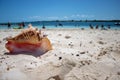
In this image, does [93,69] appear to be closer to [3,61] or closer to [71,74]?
[71,74]

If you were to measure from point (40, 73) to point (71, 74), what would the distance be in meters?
0.58

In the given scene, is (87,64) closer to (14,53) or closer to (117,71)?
(117,71)

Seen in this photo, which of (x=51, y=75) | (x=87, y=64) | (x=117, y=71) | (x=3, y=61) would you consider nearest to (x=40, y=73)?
(x=51, y=75)

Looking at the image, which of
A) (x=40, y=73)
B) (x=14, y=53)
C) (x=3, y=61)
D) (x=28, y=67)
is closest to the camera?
(x=40, y=73)

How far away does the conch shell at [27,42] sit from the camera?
13.5ft

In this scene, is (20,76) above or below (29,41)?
below

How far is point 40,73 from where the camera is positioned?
2.53 meters

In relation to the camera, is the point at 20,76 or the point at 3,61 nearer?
the point at 20,76

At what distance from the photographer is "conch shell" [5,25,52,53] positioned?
4.12 metres

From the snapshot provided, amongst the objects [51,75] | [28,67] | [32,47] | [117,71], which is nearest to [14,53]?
[32,47]

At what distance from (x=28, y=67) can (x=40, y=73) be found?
0.48m

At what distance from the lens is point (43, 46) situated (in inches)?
169

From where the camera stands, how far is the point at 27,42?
4.13m

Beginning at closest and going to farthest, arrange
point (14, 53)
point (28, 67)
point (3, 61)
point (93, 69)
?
point (93, 69) → point (28, 67) → point (3, 61) → point (14, 53)
